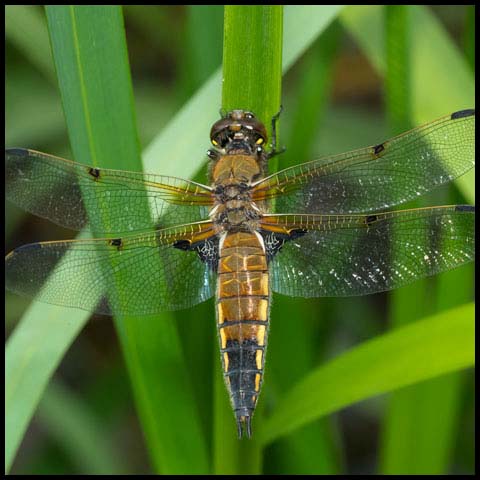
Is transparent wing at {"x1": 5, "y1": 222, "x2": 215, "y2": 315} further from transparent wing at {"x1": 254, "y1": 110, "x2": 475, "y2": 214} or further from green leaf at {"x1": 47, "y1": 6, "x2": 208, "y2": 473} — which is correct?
transparent wing at {"x1": 254, "y1": 110, "x2": 475, "y2": 214}

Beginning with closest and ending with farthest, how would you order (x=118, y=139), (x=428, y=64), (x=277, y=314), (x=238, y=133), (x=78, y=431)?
(x=118, y=139)
(x=238, y=133)
(x=428, y=64)
(x=277, y=314)
(x=78, y=431)

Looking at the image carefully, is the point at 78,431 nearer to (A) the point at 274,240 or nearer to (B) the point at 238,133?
(A) the point at 274,240

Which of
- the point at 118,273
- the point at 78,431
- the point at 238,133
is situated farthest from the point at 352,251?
the point at 78,431

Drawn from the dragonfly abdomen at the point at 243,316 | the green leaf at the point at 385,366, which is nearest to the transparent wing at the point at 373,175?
the dragonfly abdomen at the point at 243,316

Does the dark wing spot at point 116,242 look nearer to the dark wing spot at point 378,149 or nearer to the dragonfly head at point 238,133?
the dragonfly head at point 238,133

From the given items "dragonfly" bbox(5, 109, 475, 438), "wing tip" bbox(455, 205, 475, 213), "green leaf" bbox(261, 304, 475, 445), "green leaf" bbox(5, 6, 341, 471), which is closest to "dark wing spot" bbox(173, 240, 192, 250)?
"dragonfly" bbox(5, 109, 475, 438)

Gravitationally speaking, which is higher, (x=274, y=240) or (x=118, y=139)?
(x=118, y=139)

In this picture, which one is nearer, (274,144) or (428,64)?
(274,144)

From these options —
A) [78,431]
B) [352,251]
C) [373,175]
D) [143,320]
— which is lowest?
[78,431]
